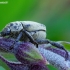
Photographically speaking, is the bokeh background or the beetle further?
the bokeh background

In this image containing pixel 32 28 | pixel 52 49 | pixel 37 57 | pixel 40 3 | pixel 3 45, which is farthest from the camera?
pixel 40 3

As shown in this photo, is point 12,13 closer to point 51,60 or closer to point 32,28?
point 32,28

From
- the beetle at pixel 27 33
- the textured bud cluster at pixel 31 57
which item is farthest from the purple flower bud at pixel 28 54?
the beetle at pixel 27 33

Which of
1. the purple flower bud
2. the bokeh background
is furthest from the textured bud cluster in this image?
the bokeh background

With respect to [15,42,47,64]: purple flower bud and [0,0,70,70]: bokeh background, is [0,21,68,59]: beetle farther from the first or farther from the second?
[0,0,70,70]: bokeh background

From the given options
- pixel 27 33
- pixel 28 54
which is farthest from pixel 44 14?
pixel 28 54

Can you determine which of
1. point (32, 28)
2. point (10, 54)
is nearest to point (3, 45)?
point (10, 54)
